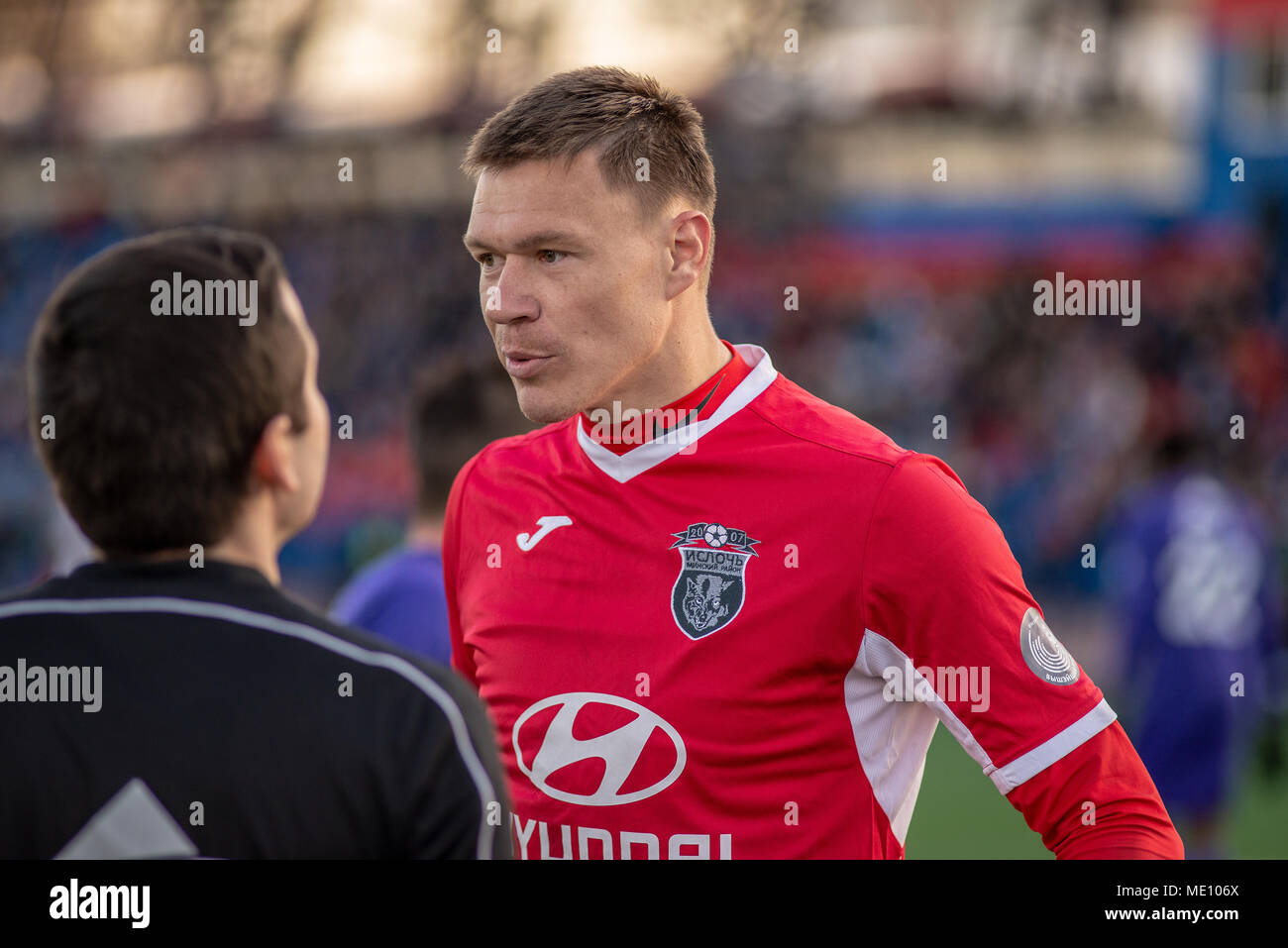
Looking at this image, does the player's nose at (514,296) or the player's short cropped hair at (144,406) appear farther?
the player's nose at (514,296)

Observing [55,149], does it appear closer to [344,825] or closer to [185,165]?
[185,165]

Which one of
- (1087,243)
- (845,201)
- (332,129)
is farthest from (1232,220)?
(332,129)

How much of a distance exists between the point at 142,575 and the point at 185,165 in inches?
881

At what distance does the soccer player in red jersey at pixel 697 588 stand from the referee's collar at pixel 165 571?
86 cm

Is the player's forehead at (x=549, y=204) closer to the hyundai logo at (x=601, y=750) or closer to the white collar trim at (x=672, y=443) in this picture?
the white collar trim at (x=672, y=443)

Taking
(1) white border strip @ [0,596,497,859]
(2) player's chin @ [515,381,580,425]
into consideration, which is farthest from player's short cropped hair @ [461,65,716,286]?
(1) white border strip @ [0,596,497,859]

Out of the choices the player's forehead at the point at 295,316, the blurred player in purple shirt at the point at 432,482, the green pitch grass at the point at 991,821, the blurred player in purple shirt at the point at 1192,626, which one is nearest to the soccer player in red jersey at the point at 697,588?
the player's forehead at the point at 295,316

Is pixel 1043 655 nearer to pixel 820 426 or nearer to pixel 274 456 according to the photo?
pixel 820 426

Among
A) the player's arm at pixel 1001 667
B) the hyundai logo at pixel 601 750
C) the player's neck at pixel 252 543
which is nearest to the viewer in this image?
the player's neck at pixel 252 543

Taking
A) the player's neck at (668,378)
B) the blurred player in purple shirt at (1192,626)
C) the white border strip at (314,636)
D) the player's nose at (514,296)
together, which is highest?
the player's nose at (514,296)

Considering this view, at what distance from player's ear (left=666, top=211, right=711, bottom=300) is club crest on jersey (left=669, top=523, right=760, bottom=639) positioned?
46 cm

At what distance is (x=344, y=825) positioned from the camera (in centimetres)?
158

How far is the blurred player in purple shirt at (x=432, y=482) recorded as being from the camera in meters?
4.02

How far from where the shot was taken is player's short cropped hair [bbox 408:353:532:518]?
437 centimetres
